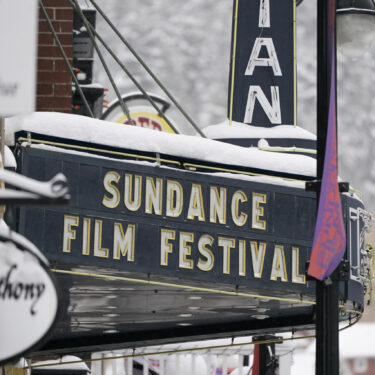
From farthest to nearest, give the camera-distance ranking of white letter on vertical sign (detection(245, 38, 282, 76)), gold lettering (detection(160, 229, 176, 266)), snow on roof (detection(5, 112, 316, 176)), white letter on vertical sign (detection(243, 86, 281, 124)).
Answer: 1. white letter on vertical sign (detection(245, 38, 282, 76))
2. white letter on vertical sign (detection(243, 86, 281, 124))
3. gold lettering (detection(160, 229, 176, 266))
4. snow on roof (detection(5, 112, 316, 176))

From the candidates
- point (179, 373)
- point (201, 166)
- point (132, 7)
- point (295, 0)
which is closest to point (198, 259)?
point (201, 166)

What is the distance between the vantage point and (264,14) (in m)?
17.0

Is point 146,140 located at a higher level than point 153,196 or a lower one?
higher

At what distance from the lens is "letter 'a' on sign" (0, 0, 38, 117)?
6883 mm

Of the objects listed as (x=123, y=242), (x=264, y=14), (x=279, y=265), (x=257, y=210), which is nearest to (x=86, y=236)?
(x=123, y=242)

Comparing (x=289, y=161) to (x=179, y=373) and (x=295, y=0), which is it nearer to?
(x=295, y=0)

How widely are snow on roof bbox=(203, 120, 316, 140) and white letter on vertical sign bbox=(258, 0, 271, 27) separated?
133 centimetres

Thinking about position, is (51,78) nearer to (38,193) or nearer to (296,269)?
(296,269)

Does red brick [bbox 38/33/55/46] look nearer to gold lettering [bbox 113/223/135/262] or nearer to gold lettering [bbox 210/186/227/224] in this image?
gold lettering [bbox 210/186/227/224]

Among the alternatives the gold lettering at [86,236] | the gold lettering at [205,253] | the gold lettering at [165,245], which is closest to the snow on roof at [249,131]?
the gold lettering at [205,253]

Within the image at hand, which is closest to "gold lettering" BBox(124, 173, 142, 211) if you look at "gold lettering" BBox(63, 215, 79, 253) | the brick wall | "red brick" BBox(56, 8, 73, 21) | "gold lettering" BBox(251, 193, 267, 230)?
"gold lettering" BBox(63, 215, 79, 253)

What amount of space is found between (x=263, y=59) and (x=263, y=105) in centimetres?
60

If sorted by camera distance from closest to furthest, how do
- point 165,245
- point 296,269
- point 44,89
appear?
point 165,245 → point 296,269 → point 44,89

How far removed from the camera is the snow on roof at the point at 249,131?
16141mm
